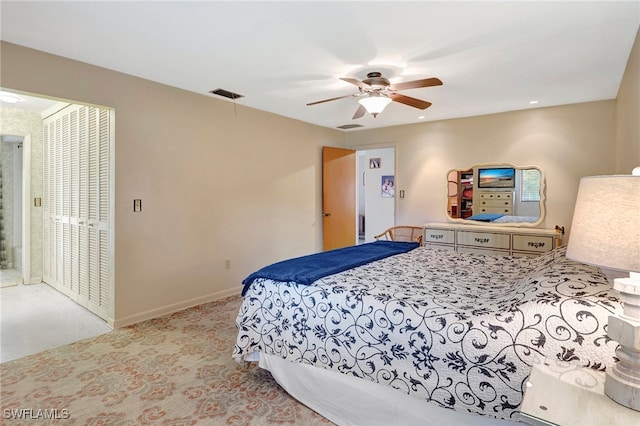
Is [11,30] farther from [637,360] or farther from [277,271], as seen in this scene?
[637,360]

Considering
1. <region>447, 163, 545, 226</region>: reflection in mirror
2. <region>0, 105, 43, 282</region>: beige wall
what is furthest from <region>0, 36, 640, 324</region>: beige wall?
<region>0, 105, 43, 282</region>: beige wall

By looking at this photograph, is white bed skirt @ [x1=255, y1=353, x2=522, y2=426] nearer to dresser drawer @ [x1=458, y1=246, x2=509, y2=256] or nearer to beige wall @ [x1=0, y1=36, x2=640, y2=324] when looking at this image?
beige wall @ [x1=0, y1=36, x2=640, y2=324]

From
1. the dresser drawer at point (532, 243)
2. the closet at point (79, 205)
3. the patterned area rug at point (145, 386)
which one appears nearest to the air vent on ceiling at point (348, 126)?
the dresser drawer at point (532, 243)

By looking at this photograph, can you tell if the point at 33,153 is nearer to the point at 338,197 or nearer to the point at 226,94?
the point at 226,94

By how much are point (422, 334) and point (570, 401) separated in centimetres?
63

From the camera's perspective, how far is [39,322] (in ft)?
11.0

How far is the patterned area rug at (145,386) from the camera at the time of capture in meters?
1.95

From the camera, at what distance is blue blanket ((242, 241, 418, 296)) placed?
7.31 feet

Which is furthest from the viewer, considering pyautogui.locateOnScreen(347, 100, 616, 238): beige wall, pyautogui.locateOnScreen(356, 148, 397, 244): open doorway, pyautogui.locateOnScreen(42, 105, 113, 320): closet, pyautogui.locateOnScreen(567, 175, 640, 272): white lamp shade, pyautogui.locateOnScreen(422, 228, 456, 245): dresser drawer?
pyautogui.locateOnScreen(356, 148, 397, 244): open doorway

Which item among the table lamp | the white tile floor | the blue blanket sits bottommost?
the white tile floor

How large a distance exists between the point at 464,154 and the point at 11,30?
4.86 metres

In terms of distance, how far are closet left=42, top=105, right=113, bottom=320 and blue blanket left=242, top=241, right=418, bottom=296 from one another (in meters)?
1.85

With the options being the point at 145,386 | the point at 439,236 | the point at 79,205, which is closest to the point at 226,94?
the point at 79,205

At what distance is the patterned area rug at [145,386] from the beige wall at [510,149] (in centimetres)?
347
